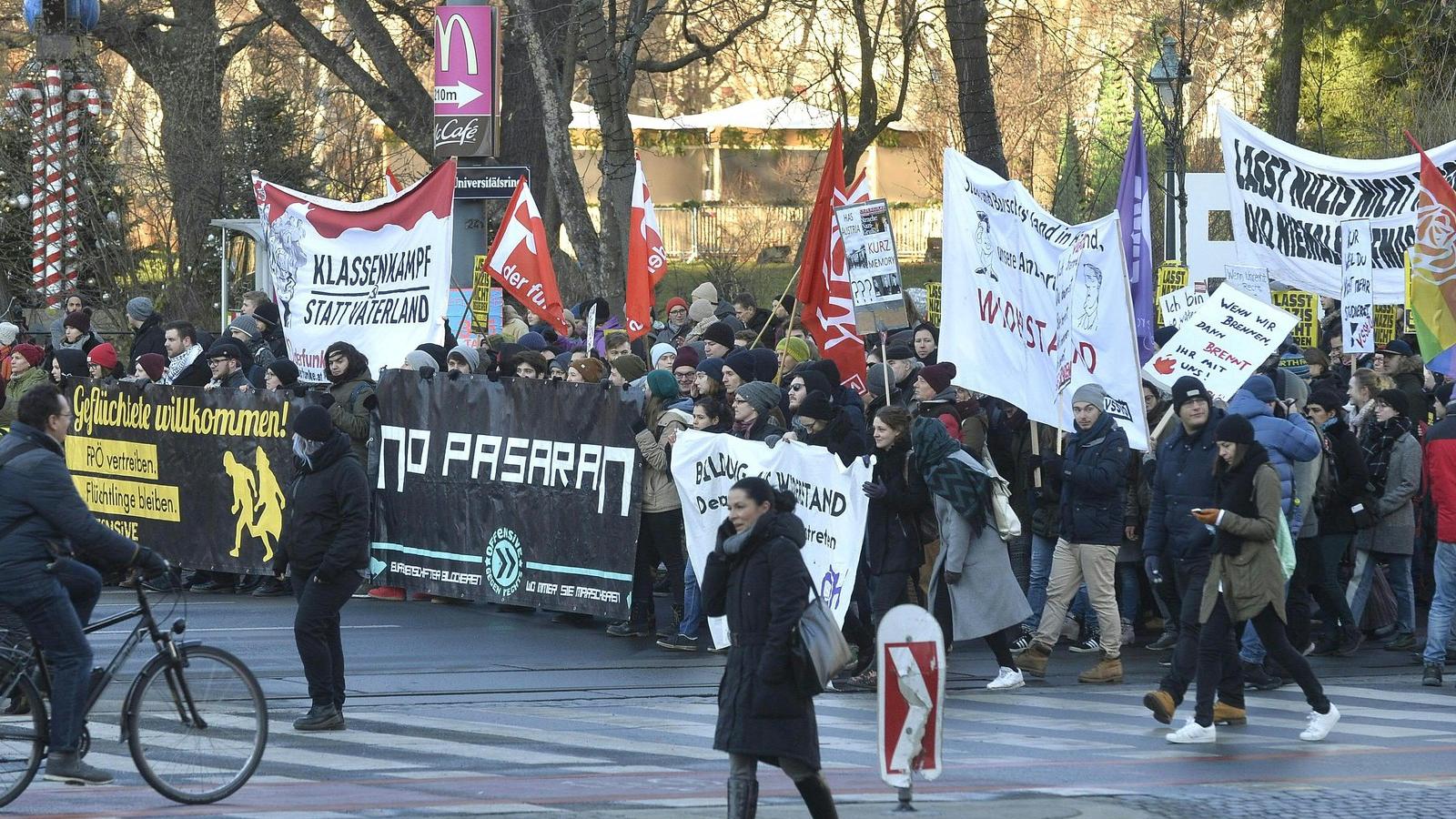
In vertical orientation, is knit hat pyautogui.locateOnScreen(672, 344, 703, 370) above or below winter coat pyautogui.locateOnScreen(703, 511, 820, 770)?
above

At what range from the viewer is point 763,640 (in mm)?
7668

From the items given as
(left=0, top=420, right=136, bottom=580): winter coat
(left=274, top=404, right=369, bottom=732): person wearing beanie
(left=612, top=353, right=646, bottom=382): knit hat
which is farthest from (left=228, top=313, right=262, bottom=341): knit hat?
(left=0, top=420, right=136, bottom=580): winter coat

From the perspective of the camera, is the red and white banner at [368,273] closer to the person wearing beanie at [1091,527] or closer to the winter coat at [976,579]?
the winter coat at [976,579]

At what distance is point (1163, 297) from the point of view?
18.8 m

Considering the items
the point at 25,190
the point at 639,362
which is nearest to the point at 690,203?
the point at 25,190

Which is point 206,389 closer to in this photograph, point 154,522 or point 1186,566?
point 154,522

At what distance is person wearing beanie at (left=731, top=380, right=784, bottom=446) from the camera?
42.4 ft

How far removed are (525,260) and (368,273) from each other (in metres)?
2.56

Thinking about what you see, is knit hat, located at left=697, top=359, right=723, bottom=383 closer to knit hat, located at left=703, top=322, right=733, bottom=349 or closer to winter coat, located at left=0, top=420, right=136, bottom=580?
knit hat, located at left=703, top=322, right=733, bottom=349

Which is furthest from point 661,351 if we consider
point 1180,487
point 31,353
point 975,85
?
point 1180,487

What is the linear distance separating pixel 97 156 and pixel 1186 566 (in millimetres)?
23698

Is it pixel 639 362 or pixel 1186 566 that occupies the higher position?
pixel 639 362

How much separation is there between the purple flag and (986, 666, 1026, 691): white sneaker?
17.1ft

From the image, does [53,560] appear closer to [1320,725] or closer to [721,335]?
[1320,725]
